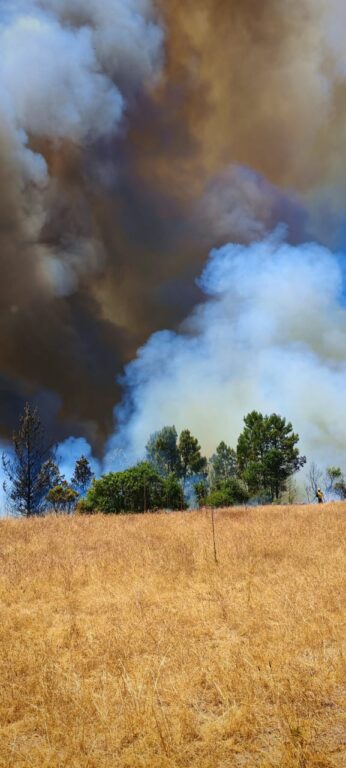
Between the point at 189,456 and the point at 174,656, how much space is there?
60.7m

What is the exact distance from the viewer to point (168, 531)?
15.3 m

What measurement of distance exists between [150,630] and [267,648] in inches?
79.9

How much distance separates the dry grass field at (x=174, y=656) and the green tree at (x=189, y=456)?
5365cm

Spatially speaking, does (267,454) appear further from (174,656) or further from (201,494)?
(174,656)

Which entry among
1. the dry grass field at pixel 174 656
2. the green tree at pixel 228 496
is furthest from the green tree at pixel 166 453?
the dry grass field at pixel 174 656

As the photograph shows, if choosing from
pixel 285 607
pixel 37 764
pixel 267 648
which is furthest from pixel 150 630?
pixel 37 764

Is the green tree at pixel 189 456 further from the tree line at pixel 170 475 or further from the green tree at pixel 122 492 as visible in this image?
the green tree at pixel 122 492

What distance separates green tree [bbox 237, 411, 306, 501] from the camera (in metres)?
55.6

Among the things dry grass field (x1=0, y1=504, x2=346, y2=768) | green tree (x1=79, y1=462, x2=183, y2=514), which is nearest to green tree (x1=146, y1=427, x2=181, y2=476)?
green tree (x1=79, y1=462, x2=183, y2=514)

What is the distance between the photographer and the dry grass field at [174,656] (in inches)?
167

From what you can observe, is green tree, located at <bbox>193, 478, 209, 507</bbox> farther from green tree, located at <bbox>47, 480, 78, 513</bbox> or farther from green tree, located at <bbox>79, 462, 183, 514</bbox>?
green tree, located at <bbox>47, 480, 78, 513</bbox>

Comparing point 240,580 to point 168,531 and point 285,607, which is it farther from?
point 168,531

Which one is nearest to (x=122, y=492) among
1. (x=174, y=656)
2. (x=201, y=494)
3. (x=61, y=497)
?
(x=201, y=494)

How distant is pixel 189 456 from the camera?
2618 inches
